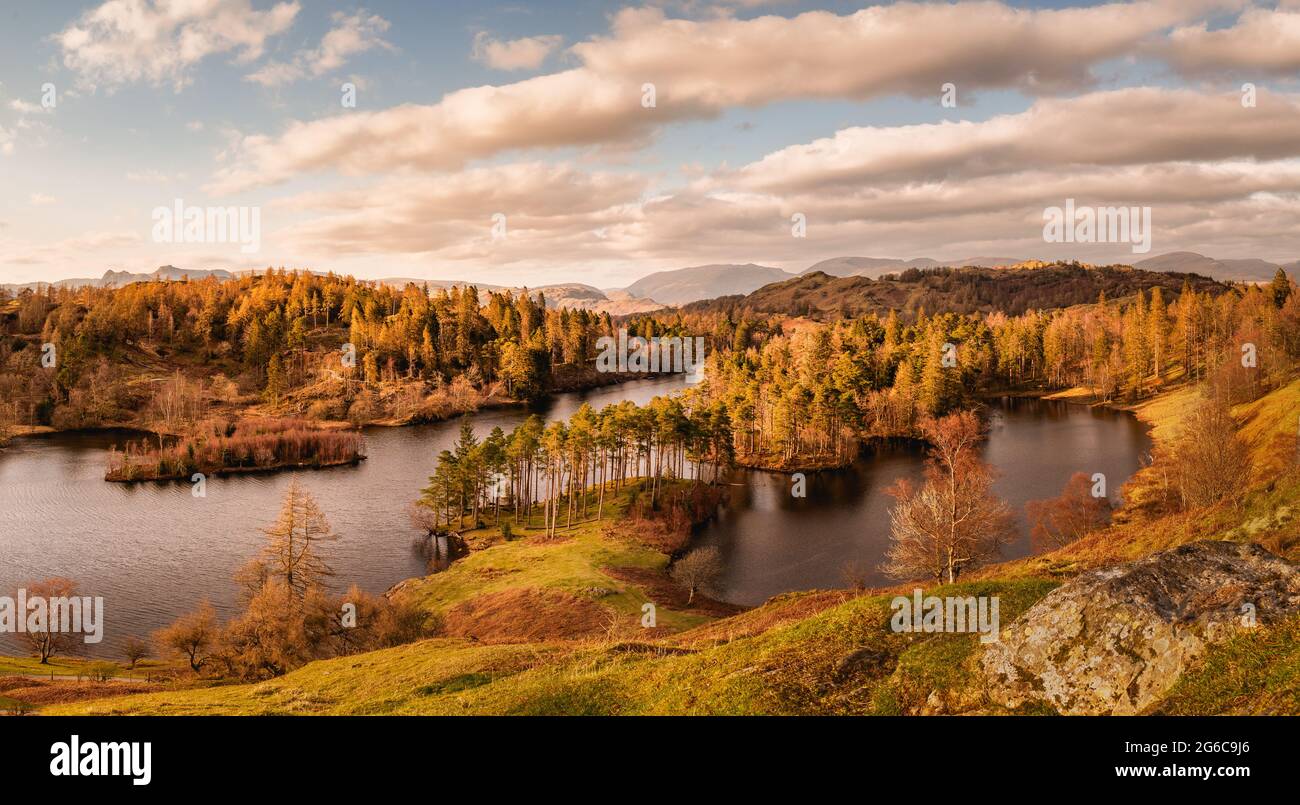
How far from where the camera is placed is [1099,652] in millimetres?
13281

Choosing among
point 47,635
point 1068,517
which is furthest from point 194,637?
point 1068,517

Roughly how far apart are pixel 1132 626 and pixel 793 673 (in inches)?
279

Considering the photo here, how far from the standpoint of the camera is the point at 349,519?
8881cm

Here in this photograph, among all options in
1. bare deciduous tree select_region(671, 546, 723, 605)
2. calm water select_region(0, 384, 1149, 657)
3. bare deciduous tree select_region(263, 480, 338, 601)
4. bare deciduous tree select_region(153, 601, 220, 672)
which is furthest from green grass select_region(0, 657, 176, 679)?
bare deciduous tree select_region(671, 546, 723, 605)

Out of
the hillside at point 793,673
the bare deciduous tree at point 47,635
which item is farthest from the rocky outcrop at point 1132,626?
the bare deciduous tree at point 47,635

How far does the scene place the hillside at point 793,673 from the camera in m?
12.4

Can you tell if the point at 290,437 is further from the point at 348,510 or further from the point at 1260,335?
the point at 1260,335

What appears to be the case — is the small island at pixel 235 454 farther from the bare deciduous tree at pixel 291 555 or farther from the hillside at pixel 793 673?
the hillside at pixel 793 673

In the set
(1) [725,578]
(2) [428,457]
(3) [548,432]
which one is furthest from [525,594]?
(2) [428,457]

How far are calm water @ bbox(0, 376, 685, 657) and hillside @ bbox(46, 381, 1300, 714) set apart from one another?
39.5 metres

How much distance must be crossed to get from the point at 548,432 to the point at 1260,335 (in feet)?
398

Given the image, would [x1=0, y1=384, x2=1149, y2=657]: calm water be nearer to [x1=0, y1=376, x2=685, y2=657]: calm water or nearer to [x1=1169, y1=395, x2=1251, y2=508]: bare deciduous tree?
[x1=0, y1=376, x2=685, y2=657]: calm water

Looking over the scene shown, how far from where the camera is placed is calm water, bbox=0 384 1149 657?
2616 inches
